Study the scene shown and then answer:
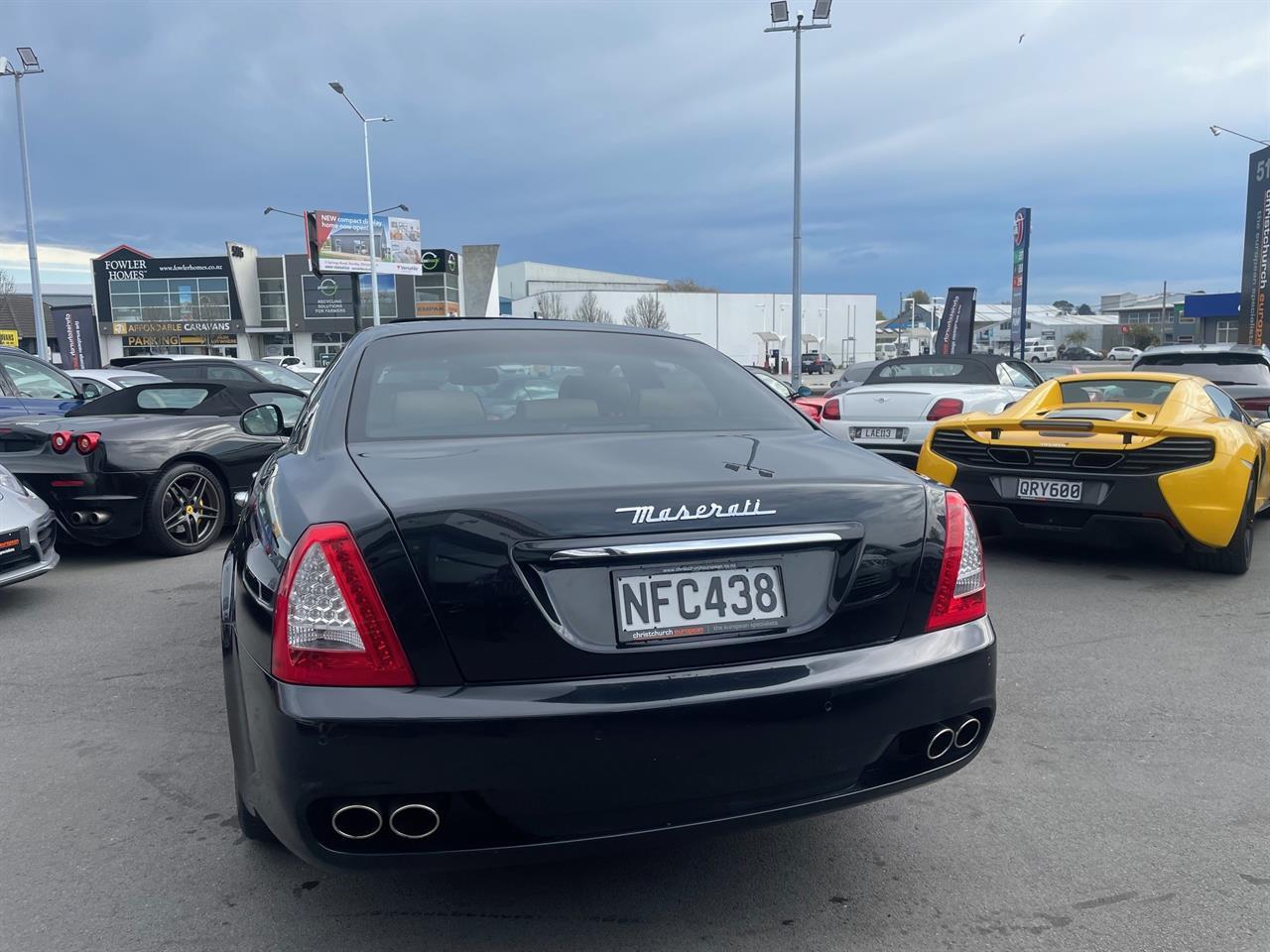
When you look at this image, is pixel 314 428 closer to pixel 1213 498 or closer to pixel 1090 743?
pixel 1090 743

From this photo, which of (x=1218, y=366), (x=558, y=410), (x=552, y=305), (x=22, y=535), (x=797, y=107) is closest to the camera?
(x=558, y=410)

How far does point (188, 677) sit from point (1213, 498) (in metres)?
5.53

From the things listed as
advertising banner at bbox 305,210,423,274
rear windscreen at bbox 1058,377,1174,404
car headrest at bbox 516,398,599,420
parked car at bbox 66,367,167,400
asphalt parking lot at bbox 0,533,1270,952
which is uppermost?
advertising banner at bbox 305,210,423,274

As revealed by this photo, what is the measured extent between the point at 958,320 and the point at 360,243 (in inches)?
1210

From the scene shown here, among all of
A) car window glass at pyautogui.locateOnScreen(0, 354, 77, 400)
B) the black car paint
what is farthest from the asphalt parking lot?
car window glass at pyautogui.locateOnScreen(0, 354, 77, 400)

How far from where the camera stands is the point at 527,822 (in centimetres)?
194

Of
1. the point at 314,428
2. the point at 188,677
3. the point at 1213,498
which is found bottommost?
the point at 188,677

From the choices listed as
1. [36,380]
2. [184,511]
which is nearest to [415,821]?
[184,511]

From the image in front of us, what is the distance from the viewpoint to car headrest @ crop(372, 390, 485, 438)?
267 cm

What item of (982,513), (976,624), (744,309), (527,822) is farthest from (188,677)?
(744,309)

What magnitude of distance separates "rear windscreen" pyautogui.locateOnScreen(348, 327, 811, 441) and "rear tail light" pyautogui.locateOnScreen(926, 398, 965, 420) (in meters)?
5.91

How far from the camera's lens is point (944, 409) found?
884 centimetres

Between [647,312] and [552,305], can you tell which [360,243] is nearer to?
[552,305]

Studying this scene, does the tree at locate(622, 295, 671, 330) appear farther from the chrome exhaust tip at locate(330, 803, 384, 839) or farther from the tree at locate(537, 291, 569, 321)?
the chrome exhaust tip at locate(330, 803, 384, 839)
